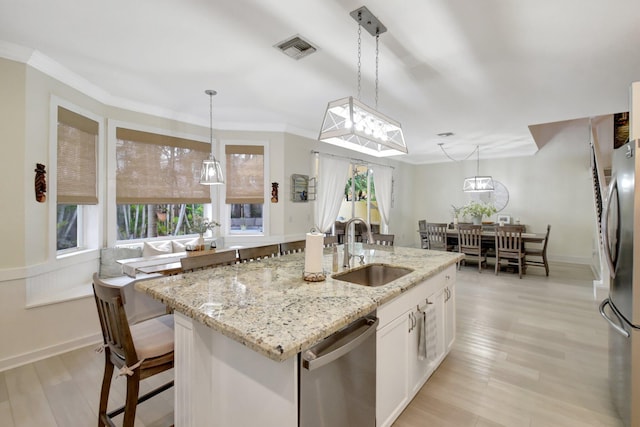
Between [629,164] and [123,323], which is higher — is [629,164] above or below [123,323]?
above

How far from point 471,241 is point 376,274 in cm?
423

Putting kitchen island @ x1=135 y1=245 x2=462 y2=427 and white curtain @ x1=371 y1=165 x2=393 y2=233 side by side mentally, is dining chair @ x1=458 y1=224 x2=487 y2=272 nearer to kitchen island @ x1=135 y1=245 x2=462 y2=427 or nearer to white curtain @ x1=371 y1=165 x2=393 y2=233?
white curtain @ x1=371 y1=165 x2=393 y2=233

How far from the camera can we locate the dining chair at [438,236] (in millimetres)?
6199

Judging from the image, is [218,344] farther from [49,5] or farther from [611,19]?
[611,19]

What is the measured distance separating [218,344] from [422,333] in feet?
4.42

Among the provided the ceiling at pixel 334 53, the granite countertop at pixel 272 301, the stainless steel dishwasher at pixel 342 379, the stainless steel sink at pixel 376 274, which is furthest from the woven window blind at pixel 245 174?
the stainless steel dishwasher at pixel 342 379

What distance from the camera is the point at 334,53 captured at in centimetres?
266

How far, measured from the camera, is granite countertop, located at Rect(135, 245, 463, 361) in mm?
1169

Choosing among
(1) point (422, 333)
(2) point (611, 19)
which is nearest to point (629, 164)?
(2) point (611, 19)

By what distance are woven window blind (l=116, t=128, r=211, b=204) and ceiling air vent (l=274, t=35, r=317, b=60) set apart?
94.5 inches

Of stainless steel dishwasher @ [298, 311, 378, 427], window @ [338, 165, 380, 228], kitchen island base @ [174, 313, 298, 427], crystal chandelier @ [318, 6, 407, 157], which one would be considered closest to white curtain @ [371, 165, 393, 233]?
window @ [338, 165, 380, 228]

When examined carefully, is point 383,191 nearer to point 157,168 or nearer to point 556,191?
point 556,191

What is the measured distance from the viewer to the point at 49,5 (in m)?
2.04

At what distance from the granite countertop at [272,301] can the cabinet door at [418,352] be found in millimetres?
256
